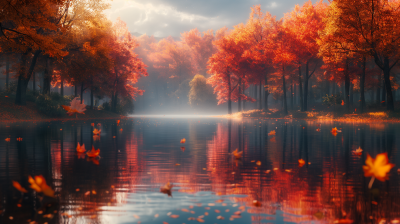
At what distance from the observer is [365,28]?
3058cm

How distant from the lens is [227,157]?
962 centimetres

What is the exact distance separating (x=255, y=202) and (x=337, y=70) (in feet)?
116

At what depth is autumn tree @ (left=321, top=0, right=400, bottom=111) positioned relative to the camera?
2952cm

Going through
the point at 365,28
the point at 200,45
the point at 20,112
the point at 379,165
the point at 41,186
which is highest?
the point at 200,45

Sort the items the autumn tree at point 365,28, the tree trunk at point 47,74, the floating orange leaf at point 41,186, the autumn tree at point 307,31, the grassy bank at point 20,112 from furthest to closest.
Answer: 1. the autumn tree at point 307,31
2. the tree trunk at point 47,74
3. the autumn tree at point 365,28
4. the grassy bank at point 20,112
5. the floating orange leaf at point 41,186

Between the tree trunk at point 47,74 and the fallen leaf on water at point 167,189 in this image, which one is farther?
the tree trunk at point 47,74

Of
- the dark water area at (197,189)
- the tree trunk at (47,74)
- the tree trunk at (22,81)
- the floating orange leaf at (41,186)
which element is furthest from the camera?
the tree trunk at (47,74)

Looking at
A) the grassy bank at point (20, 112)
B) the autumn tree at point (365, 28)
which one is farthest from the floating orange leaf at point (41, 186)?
the autumn tree at point (365, 28)

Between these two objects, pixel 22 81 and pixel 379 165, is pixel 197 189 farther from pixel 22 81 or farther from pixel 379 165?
pixel 22 81

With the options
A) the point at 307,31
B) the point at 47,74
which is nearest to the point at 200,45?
the point at 307,31

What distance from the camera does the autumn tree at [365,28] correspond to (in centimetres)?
2952

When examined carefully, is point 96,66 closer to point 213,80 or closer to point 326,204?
point 213,80

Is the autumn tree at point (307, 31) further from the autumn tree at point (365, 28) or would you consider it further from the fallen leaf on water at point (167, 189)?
the fallen leaf on water at point (167, 189)

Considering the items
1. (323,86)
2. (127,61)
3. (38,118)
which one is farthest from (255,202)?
(323,86)
